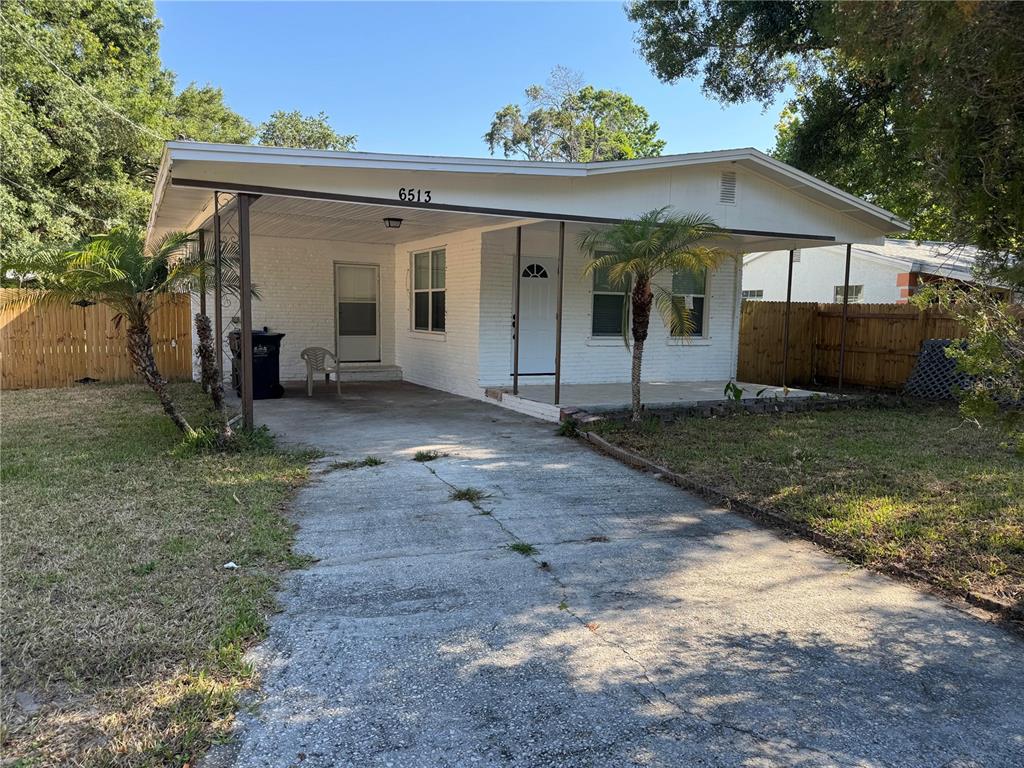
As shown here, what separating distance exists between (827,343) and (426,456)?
11.3 metres

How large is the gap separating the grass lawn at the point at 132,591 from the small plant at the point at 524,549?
4.74ft

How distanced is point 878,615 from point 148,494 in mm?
5446

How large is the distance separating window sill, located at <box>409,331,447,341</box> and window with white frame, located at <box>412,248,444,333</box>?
0.07 metres

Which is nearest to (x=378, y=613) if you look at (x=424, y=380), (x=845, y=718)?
(x=845, y=718)

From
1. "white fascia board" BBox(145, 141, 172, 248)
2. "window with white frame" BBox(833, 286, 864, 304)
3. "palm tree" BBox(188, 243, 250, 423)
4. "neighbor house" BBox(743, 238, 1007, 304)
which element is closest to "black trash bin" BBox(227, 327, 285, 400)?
"palm tree" BBox(188, 243, 250, 423)

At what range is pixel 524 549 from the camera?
4.79 meters

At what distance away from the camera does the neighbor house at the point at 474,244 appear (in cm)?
792

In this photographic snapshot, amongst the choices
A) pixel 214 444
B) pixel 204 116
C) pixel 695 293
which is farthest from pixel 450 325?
pixel 204 116

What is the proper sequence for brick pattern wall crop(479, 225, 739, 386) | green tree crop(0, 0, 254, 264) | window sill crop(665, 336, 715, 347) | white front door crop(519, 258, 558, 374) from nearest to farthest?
1. brick pattern wall crop(479, 225, 739, 386)
2. white front door crop(519, 258, 558, 374)
3. window sill crop(665, 336, 715, 347)
4. green tree crop(0, 0, 254, 264)

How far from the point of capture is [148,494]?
5723 mm

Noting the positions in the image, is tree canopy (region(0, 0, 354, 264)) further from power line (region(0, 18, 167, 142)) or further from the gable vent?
the gable vent

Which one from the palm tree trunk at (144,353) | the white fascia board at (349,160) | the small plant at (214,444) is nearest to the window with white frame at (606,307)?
the white fascia board at (349,160)

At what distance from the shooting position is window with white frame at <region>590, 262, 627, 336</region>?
40.9 feet

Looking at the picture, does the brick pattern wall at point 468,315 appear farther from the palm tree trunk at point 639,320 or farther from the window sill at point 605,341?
the palm tree trunk at point 639,320
